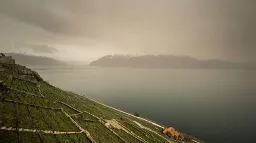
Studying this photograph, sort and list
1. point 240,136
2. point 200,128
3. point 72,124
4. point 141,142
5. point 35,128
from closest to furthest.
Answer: point 35,128
point 72,124
point 141,142
point 240,136
point 200,128

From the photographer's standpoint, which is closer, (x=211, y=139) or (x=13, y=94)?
(x=13, y=94)

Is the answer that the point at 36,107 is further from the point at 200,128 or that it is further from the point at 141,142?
the point at 200,128

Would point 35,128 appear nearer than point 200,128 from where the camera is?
Yes

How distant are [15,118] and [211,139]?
140664 mm

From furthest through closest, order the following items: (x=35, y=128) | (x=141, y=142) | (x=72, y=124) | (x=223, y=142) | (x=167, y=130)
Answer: (x=223, y=142)
(x=167, y=130)
(x=141, y=142)
(x=72, y=124)
(x=35, y=128)

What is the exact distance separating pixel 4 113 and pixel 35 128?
28.4 ft

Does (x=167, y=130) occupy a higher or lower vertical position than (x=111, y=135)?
lower

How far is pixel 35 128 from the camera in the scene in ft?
196

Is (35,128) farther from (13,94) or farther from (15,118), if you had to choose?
(13,94)

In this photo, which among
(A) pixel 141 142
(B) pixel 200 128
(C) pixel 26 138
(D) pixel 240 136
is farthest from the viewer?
(B) pixel 200 128

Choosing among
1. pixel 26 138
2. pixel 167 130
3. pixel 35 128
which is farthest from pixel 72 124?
pixel 167 130

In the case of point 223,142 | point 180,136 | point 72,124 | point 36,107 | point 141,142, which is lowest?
point 223,142

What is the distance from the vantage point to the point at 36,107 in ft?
249

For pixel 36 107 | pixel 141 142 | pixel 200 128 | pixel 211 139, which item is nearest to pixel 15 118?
pixel 36 107
